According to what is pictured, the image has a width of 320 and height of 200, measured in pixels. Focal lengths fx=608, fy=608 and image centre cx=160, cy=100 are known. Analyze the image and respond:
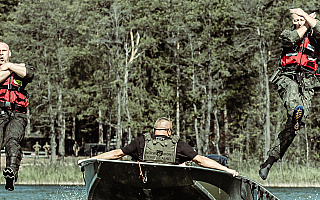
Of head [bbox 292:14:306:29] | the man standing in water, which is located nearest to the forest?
head [bbox 292:14:306:29]

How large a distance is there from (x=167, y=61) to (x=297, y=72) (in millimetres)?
33920

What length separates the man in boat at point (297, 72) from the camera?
29.7ft

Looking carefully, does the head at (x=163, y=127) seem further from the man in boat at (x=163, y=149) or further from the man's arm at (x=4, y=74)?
the man's arm at (x=4, y=74)

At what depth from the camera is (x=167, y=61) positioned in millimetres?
43094

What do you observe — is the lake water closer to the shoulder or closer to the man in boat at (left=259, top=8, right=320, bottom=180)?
the man in boat at (left=259, top=8, right=320, bottom=180)

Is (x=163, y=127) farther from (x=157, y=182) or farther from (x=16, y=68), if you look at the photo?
(x=16, y=68)

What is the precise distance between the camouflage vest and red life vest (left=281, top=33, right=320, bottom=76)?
226 cm

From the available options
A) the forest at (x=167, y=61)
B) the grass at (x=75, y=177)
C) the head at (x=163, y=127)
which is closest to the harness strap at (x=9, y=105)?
the head at (x=163, y=127)

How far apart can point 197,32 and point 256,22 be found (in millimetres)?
5189

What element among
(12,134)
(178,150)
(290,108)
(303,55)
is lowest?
(178,150)

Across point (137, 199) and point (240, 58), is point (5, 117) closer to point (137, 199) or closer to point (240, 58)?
Answer: point (137, 199)

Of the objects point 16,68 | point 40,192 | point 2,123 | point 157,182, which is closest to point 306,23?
point 157,182

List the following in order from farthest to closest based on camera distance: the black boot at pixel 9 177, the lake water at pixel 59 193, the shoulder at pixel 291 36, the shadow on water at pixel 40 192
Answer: the lake water at pixel 59 193, the shadow on water at pixel 40 192, the shoulder at pixel 291 36, the black boot at pixel 9 177

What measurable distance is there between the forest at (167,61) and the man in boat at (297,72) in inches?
1012
